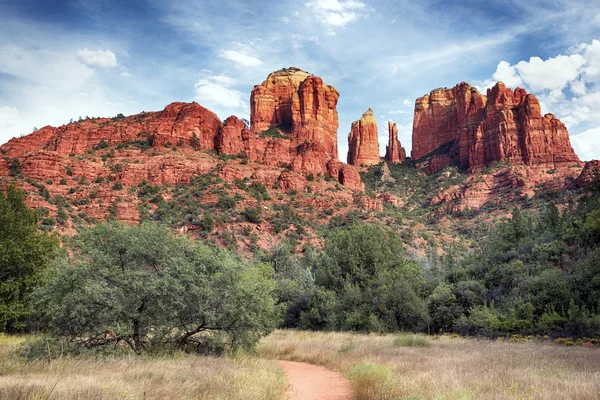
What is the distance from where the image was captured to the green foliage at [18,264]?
18.9m

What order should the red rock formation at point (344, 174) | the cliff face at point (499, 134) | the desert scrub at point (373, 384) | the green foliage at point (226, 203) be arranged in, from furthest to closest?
the cliff face at point (499, 134) → the red rock formation at point (344, 174) → the green foliage at point (226, 203) → the desert scrub at point (373, 384)

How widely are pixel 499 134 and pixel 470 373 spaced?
115023 mm

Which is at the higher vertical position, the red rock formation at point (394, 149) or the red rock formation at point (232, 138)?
the red rock formation at point (394, 149)

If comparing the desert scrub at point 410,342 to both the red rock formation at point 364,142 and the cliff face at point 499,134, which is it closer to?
the cliff face at point 499,134

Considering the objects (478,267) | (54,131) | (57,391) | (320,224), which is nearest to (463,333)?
(478,267)

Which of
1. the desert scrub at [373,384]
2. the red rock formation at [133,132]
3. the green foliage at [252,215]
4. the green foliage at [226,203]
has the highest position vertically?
the red rock formation at [133,132]

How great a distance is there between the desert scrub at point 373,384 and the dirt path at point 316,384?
0.36m

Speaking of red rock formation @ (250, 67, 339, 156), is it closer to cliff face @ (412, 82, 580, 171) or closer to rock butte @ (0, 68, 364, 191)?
rock butte @ (0, 68, 364, 191)

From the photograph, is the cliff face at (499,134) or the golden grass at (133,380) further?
the cliff face at (499,134)

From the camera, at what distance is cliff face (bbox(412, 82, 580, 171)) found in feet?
344

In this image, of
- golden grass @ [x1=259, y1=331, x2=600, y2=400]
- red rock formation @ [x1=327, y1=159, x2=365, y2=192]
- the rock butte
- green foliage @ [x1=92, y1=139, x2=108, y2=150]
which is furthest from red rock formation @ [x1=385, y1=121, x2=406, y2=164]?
golden grass @ [x1=259, y1=331, x2=600, y2=400]

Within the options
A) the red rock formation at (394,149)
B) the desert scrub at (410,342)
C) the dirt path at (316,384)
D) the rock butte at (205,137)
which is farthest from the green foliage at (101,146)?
the red rock formation at (394,149)

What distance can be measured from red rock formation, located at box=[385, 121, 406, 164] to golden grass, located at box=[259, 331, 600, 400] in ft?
452

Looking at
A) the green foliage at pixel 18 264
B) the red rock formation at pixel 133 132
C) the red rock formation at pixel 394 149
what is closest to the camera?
the green foliage at pixel 18 264
